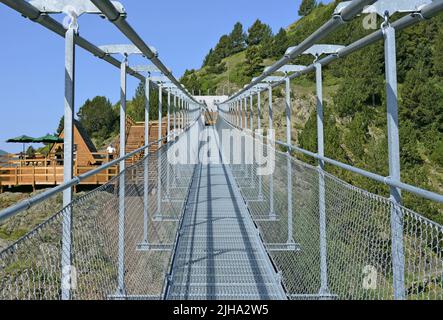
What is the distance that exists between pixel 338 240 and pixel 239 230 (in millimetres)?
Answer: 2503

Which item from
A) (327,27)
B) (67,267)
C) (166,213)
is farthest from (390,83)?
(166,213)

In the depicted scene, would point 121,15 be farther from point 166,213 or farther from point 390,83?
point 166,213

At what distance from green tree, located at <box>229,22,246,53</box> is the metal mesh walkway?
83.0 m

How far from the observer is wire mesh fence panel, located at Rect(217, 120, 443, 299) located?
1.55 m

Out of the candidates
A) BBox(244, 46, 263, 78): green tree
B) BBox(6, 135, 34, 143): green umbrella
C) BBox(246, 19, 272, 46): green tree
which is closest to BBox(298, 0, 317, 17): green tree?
BBox(246, 19, 272, 46): green tree

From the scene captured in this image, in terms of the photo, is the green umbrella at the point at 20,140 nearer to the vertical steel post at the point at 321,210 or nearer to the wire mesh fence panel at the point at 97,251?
the wire mesh fence panel at the point at 97,251

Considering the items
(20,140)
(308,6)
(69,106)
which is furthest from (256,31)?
(69,106)

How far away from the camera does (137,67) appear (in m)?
5.07

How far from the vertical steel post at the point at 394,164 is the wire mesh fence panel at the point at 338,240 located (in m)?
0.02

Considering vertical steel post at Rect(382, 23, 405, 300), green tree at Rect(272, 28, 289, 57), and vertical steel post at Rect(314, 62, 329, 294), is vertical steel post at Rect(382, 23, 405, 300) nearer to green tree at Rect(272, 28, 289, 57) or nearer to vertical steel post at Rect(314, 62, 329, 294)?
vertical steel post at Rect(314, 62, 329, 294)

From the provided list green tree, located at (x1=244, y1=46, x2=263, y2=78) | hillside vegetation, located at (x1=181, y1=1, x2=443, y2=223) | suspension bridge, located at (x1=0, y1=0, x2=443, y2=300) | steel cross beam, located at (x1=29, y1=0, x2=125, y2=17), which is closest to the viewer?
suspension bridge, located at (x1=0, y1=0, x2=443, y2=300)

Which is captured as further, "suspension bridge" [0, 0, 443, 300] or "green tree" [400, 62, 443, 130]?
"green tree" [400, 62, 443, 130]

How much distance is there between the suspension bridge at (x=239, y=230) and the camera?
5.41 ft
